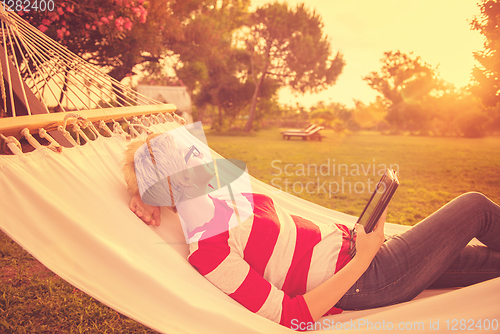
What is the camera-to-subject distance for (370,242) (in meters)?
1.01

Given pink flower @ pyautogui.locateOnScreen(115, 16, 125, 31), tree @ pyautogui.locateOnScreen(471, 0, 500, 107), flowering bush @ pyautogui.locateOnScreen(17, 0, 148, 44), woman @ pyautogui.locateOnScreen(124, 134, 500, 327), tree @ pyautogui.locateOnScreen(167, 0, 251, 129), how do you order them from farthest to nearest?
tree @ pyautogui.locateOnScreen(167, 0, 251, 129)
pink flower @ pyautogui.locateOnScreen(115, 16, 125, 31)
flowering bush @ pyautogui.locateOnScreen(17, 0, 148, 44)
tree @ pyautogui.locateOnScreen(471, 0, 500, 107)
woman @ pyautogui.locateOnScreen(124, 134, 500, 327)

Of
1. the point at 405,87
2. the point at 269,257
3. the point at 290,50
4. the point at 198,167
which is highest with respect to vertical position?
the point at 290,50

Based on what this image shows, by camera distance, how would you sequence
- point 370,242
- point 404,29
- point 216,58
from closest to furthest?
point 370,242, point 404,29, point 216,58

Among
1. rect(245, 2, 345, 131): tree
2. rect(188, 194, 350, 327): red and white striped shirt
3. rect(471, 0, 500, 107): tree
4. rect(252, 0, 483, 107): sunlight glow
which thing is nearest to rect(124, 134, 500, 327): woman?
rect(188, 194, 350, 327): red and white striped shirt

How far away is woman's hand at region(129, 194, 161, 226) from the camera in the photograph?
1074 millimetres

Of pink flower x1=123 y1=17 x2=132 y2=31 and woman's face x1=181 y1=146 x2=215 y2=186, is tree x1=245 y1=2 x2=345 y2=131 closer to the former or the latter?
pink flower x1=123 y1=17 x2=132 y2=31

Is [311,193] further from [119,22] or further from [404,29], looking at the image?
[404,29]

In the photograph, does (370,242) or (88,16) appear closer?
(370,242)

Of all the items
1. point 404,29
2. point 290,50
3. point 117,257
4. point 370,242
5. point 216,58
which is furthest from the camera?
point 290,50

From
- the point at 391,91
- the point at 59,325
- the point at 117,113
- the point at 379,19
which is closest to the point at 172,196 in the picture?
the point at 117,113

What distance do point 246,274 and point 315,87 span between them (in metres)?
14.9

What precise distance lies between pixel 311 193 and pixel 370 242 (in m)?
3.03

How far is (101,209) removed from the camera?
3.18 ft

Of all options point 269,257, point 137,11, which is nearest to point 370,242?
point 269,257
